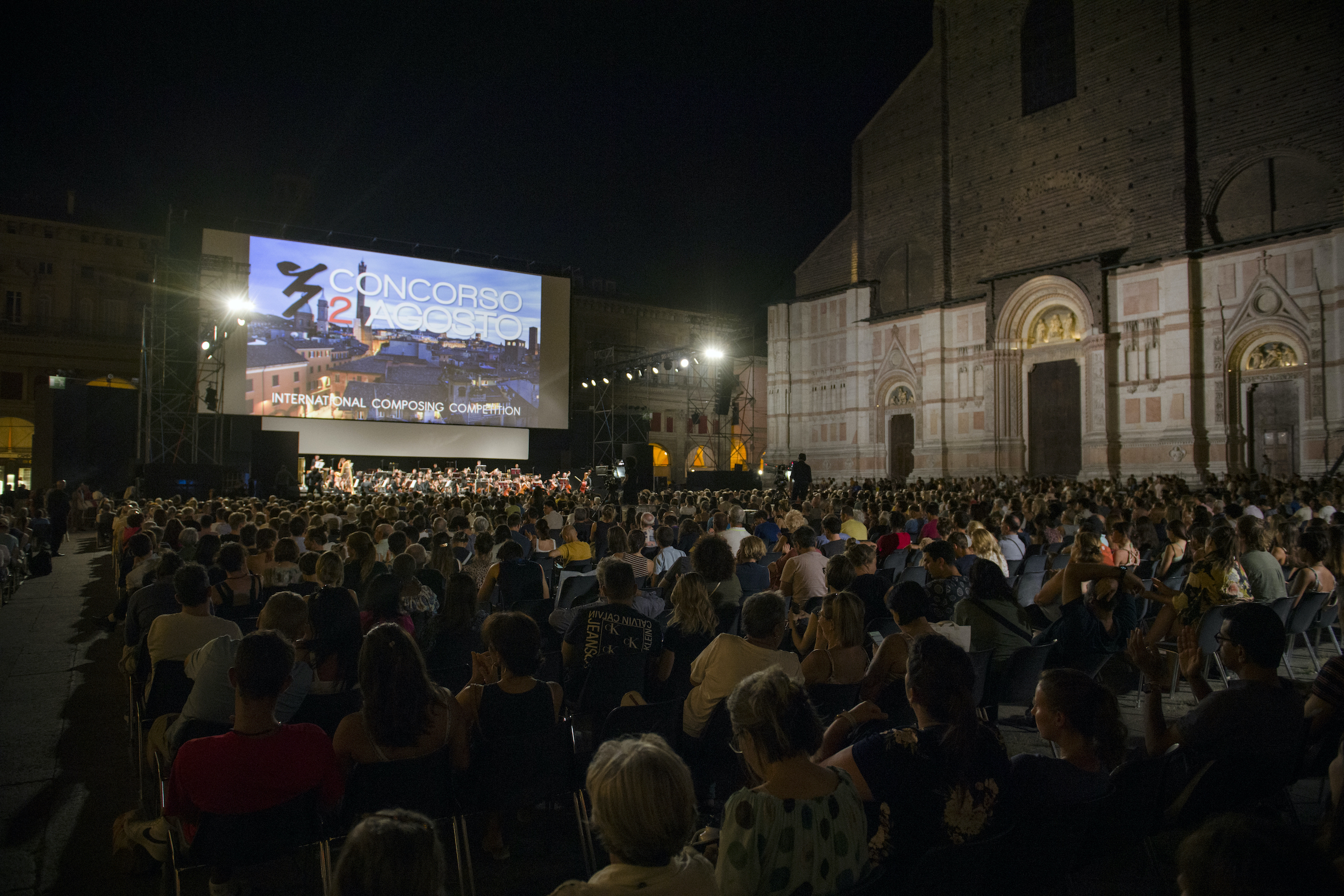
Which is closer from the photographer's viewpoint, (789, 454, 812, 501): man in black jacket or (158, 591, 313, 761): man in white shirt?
(158, 591, 313, 761): man in white shirt

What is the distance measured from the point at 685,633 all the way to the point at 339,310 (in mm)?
21438

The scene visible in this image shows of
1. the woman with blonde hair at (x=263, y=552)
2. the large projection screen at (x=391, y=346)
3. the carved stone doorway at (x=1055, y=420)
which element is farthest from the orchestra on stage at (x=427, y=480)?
the woman with blonde hair at (x=263, y=552)

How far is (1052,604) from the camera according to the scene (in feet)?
19.8

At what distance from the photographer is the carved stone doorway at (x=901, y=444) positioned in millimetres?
28219

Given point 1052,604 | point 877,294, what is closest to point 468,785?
point 1052,604

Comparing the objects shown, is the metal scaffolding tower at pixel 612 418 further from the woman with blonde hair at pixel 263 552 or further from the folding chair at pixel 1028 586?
the folding chair at pixel 1028 586

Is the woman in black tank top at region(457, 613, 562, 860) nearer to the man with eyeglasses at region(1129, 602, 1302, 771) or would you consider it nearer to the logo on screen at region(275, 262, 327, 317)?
the man with eyeglasses at region(1129, 602, 1302, 771)

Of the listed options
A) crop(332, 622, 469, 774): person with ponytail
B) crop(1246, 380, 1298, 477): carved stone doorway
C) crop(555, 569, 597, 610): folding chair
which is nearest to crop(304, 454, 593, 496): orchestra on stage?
crop(555, 569, 597, 610): folding chair

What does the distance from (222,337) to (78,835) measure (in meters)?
19.7

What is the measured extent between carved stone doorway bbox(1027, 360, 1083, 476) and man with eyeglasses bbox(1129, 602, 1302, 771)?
21.9 metres

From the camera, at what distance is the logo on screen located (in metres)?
22.5

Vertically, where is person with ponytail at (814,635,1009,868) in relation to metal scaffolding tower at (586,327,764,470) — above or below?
below

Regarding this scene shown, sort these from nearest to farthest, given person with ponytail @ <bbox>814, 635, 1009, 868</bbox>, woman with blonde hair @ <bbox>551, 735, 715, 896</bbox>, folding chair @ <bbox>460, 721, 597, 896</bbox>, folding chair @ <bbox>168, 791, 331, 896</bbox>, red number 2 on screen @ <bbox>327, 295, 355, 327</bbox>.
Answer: woman with blonde hair @ <bbox>551, 735, 715, 896</bbox> < person with ponytail @ <bbox>814, 635, 1009, 868</bbox> < folding chair @ <bbox>168, 791, 331, 896</bbox> < folding chair @ <bbox>460, 721, 597, 896</bbox> < red number 2 on screen @ <bbox>327, 295, 355, 327</bbox>

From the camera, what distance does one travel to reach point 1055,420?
2405 centimetres
